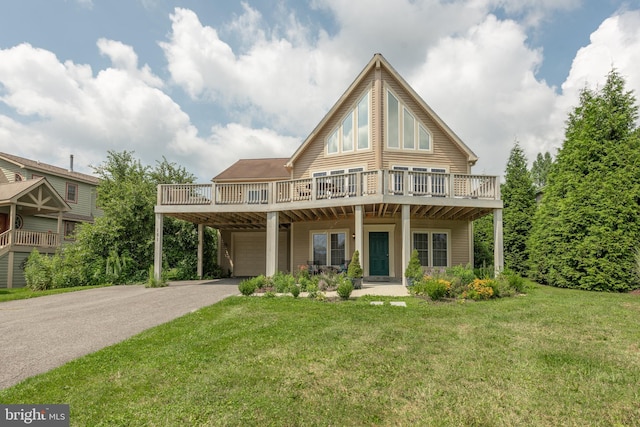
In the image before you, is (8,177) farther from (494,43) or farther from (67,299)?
(494,43)

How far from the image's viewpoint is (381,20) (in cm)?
1048

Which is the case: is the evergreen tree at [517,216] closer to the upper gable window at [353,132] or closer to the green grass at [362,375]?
the upper gable window at [353,132]

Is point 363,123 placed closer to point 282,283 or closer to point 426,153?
point 426,153

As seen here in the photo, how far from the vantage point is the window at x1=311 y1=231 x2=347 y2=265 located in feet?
53.3

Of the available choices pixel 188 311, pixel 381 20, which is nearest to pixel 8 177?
pixel 188 311

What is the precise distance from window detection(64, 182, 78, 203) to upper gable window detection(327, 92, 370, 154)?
22128mm

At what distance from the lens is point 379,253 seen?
15.7 metres

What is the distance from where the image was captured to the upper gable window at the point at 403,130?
51.0 feet

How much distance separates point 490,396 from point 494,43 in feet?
37.6

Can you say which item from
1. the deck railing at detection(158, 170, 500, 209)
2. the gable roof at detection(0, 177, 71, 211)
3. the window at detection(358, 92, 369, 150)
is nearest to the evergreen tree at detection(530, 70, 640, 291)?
the deck railing at detection(158, 170, 500, 209)

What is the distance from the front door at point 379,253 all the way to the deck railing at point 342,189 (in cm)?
361

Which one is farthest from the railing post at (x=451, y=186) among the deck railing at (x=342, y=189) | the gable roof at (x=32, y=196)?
the gable roof at (x=32, y=196)

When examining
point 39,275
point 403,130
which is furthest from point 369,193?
point 39,275

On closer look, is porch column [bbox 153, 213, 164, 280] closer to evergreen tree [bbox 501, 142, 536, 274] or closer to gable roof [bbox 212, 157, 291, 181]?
gable roof [bbox 212, 157, 291, 181]
